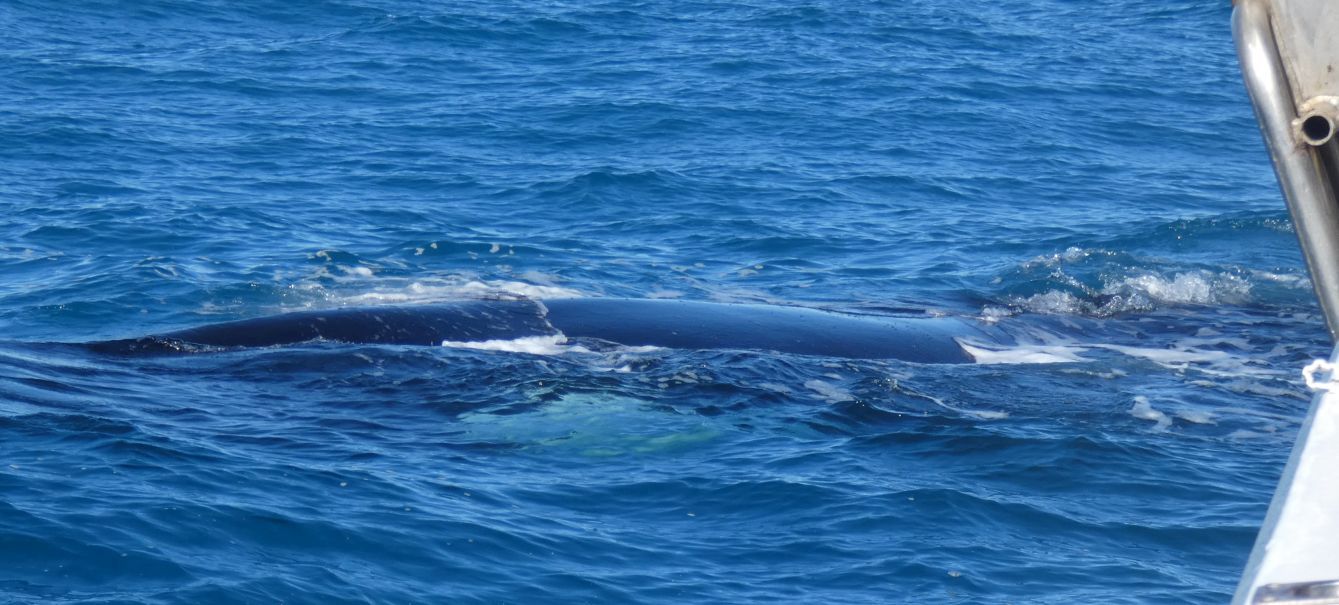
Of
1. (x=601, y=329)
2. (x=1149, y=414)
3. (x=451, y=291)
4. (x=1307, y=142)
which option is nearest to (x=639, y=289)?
(x=451, y=291)

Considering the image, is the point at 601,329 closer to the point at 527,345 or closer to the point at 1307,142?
the point at 527,345

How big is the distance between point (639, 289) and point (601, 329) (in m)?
4.37

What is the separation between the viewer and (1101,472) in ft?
32.9

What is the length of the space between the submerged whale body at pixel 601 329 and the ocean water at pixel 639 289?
35cm

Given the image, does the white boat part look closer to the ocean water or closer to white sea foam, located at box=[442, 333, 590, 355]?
the ocean water

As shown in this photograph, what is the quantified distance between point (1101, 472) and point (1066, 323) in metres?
5.33

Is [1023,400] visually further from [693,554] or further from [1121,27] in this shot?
[1121,27]

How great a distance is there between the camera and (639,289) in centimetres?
1730

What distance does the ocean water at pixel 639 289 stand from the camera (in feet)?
28.0

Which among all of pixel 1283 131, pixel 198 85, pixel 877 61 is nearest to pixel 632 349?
pixel 1283 131

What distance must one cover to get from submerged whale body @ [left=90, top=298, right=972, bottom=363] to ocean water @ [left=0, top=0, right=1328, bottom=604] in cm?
35

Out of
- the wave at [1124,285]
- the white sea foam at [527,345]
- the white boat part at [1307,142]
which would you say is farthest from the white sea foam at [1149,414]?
the white boat part at [1307,142]

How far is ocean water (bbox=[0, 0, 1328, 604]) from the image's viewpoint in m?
8.52

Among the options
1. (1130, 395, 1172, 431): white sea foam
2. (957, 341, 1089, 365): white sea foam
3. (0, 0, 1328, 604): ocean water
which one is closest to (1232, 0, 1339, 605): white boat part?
(0, 0, 1328, 604): ocean water
